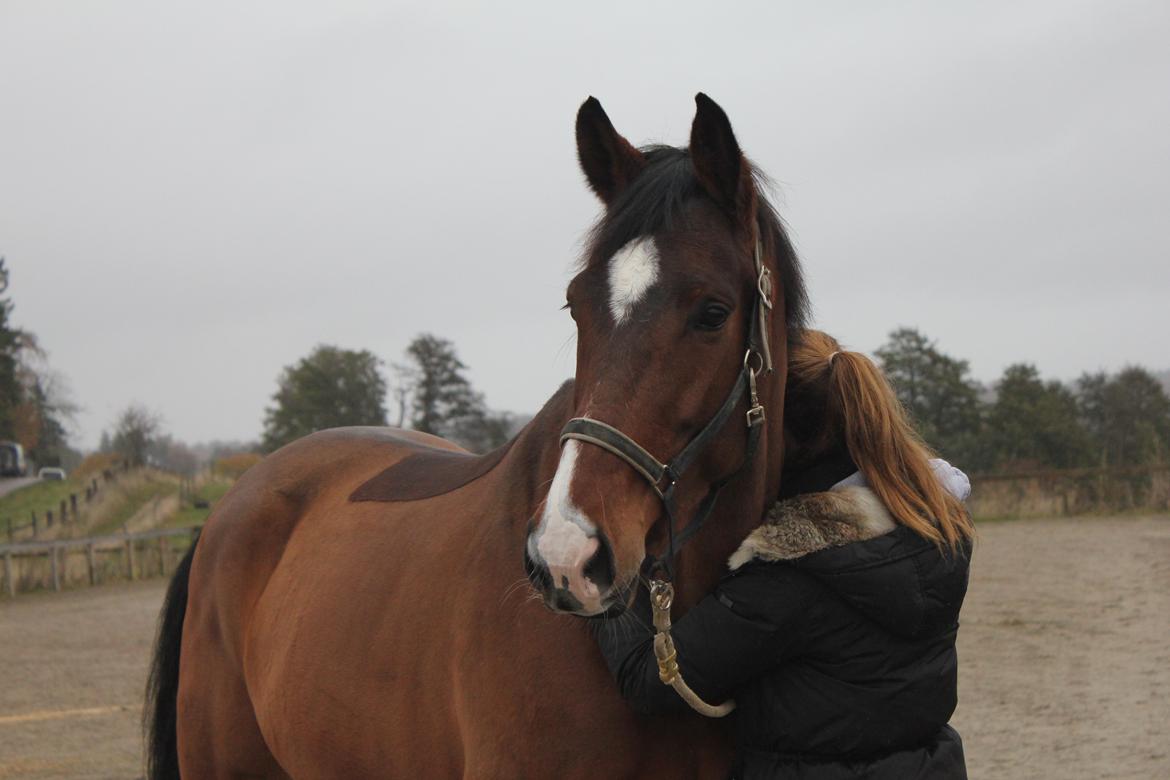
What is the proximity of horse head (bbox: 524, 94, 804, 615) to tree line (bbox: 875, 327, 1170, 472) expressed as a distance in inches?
941

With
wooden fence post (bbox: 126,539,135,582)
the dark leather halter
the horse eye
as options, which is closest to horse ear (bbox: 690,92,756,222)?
the dark leather halter

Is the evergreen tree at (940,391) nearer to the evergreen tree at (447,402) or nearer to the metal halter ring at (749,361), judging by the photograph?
the evergreen tree at (447,402)

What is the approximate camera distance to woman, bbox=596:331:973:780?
7.01 ft

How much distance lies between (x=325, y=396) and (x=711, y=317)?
32.1m

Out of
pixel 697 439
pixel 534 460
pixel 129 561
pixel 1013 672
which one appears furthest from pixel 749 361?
pixel 129 561

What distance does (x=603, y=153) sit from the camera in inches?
91.7

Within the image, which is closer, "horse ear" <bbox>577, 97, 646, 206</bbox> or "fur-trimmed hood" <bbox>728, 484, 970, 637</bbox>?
"fur-trimmed hood" <bbox>728, 484, 970, 637</bbox>

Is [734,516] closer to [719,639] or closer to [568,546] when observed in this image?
[719,639]

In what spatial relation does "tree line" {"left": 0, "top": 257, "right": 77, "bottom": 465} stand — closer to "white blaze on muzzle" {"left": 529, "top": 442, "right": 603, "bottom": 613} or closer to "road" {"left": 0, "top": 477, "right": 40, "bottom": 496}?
"road" {"left": 0, "top": 477, "right": 40, "bottom": 496}

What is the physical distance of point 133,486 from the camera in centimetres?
3322

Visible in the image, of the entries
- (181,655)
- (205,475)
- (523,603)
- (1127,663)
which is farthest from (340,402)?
(523,603)

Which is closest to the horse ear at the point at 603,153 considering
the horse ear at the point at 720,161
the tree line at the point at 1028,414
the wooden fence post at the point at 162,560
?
the horse ear at the point at 720,161

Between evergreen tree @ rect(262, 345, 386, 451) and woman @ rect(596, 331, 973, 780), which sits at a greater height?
evergreen tree @ rect(262, 345, 386, 451)

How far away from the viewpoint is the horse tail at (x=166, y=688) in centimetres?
427
